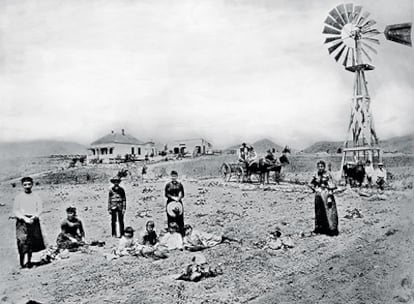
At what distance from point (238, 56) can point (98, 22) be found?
1.56 meters

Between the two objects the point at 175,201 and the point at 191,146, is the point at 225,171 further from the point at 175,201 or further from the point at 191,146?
the point at 175,201

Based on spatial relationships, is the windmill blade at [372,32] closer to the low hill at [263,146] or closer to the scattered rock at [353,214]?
the low hill at [263,146]

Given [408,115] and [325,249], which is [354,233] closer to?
[325,249]

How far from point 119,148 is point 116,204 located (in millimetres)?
604

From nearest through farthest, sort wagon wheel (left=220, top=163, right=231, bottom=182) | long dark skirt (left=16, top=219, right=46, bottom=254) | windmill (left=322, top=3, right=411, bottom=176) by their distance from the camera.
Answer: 1. long dark skirt (left=16, top=219, right=46, bottom=254)
2. windmill (left=322, top=3, right=411, bottom=176)
3. wagon wheel (left=220, top=163, right=231, bottom=182)

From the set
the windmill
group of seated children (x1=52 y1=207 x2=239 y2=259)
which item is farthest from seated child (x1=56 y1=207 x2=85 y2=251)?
the windmill

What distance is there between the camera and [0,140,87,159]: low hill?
5.86 m

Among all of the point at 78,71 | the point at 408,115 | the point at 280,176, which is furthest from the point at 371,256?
the point at 78,71

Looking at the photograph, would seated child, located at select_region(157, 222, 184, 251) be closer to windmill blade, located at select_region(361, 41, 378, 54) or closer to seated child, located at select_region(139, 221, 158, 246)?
seated child, located at select_region(139, 221, 158, 246)

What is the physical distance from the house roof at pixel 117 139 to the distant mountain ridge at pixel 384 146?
1972 mm

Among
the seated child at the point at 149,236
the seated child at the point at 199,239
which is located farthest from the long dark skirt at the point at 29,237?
the seated child at the point at 199,239

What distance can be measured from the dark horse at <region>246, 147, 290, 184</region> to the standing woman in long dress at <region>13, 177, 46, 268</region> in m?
2.35

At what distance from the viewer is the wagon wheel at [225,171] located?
21.3 feet

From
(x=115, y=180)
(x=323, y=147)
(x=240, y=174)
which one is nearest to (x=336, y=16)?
(x=323, y=147)
